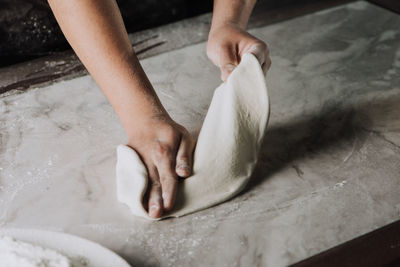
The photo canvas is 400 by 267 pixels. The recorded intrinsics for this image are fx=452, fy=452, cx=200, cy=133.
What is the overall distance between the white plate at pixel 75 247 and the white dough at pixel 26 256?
29 mm

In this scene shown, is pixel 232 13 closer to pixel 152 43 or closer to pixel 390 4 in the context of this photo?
pixel 152 43

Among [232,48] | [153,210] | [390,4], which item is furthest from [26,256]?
[390,4]

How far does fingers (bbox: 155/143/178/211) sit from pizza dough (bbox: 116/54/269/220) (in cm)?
3

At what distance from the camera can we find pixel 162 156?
1.05 meters

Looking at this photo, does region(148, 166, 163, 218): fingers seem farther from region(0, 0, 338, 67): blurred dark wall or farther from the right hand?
region(0, 0, 338, 67): blurred dark wall

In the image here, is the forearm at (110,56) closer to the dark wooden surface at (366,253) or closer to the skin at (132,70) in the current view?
the skin at (132,70)

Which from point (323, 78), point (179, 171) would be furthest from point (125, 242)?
point (323, 78)

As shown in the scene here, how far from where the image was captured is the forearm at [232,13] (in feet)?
4.41

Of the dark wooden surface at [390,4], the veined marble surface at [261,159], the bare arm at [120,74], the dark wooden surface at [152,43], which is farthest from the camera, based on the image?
the dark wooden surface at [390,4]

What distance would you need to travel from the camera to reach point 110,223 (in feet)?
3.37

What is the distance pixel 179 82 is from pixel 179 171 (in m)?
0.55

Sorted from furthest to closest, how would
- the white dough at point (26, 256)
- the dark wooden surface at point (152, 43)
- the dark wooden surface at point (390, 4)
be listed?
the dark wooden surface at point (390, 4) < the dark wooden surface at point (152, 43) < the white dough at point (26, 256)

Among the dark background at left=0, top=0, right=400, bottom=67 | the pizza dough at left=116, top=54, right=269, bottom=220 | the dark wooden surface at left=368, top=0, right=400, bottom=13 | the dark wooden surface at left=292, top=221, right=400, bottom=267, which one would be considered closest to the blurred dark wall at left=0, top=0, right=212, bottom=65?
the dark background at left=0, top=0, right=400, bottom=67

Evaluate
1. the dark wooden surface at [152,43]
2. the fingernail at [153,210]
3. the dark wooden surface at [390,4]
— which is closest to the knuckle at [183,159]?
the fingernail at [153,210]
